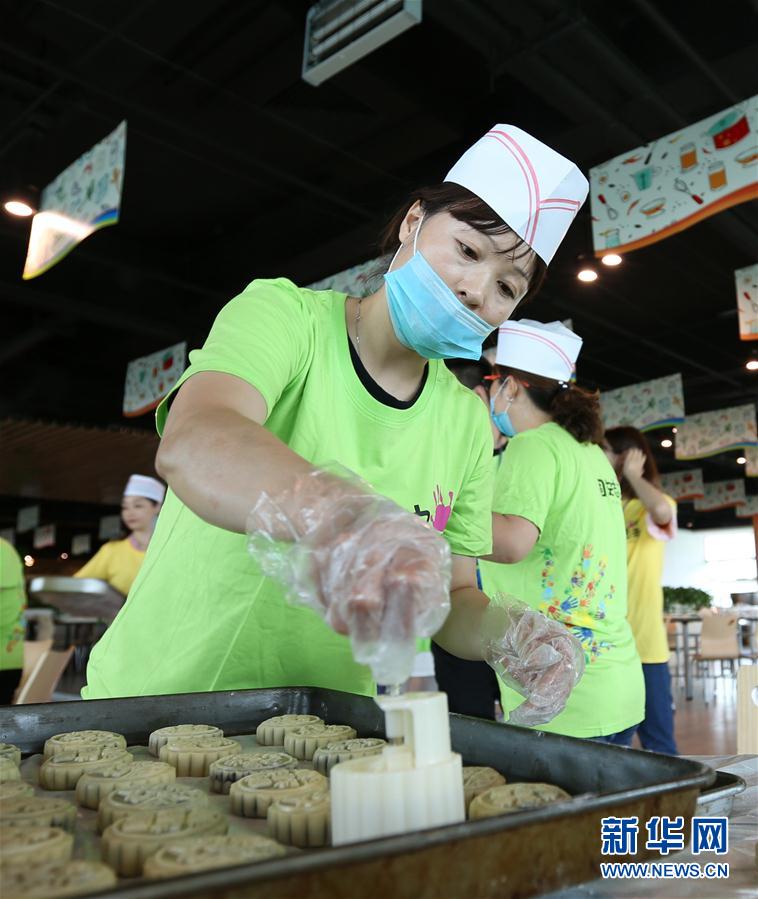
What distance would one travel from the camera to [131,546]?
4.61m

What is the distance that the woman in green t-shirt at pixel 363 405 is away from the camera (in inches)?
44.4

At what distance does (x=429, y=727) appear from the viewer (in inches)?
25.7

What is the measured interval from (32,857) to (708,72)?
15.4 feet

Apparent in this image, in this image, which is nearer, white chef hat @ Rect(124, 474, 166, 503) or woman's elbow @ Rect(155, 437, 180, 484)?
woman's elbow @ Rect(155, 437, 180, 484)

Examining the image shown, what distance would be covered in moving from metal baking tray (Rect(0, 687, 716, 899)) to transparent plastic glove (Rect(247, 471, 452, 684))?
0.49ft

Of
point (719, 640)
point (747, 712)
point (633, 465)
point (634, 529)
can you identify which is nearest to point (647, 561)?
point (634, 529)

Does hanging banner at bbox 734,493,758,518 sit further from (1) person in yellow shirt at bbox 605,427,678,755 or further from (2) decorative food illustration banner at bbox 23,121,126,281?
(2) decorative food illustration banner at bbox 23,121,126,281

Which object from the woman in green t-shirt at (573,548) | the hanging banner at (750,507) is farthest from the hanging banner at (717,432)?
the woman in green t-shirt at (573,548)

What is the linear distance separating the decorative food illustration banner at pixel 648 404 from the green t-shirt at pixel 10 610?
558 centimetres

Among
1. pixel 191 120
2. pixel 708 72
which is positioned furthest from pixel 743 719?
pixel 191 120

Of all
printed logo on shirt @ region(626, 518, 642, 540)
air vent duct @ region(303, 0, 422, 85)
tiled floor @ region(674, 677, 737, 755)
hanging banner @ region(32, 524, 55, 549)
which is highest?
air vent duct @ region(303, 0, 422, 85)

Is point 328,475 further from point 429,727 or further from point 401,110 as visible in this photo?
point 401,110

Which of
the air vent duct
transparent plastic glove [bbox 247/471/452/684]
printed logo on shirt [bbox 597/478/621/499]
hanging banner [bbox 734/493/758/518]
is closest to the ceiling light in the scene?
the air vent duct

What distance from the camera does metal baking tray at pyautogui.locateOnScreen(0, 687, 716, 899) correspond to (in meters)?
0.46
